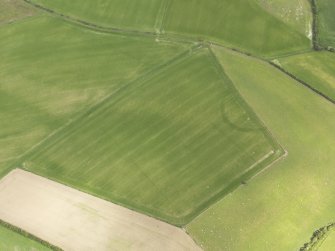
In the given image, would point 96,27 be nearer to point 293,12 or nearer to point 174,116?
point 174,116

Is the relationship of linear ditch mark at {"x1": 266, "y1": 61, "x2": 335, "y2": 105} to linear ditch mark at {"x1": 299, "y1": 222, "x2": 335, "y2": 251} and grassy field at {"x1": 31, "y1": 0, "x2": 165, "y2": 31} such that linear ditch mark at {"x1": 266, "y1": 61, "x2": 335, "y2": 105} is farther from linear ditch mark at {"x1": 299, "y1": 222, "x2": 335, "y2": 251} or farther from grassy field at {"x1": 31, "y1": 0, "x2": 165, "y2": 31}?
grassy field at {"x1": 31, "y1": 0, "x2": 165, "y2": 31}

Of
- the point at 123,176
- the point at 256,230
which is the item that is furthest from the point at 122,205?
the point at 256,230

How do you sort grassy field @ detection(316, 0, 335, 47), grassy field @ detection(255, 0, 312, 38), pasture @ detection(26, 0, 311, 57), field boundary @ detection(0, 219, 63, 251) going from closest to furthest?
field boundary @ detection(0, 219, 63, 251)
pasture @ detection(26, 0, 311, 57)
grassy field @ detection(316, 0, 335, 47)
grassy field @ detection(255, 0, 312, 38)

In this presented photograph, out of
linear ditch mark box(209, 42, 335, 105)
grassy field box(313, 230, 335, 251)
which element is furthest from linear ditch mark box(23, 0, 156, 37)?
grassy field box(313, 230, 335, 251)

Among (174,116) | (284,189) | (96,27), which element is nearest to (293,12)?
(174,116)

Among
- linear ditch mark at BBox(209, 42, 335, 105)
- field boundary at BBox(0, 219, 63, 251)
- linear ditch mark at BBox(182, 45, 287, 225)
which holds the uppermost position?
linear ditch mark at BBox(209, 42, 335, 105)

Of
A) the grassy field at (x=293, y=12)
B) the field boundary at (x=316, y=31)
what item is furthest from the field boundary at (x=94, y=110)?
the field boundary at (x=316, y=31)

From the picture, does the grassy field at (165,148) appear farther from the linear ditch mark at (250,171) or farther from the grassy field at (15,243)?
the grassy field at (15,243)

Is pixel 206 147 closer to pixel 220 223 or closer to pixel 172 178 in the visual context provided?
pixel 172 178
